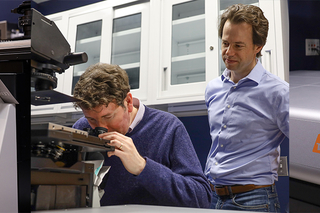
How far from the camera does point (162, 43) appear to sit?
1.52 meters

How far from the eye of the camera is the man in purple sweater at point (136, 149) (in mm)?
764

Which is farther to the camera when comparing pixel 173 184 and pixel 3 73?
pixel 173 184

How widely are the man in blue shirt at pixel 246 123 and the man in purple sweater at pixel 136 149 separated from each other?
7.0 inches

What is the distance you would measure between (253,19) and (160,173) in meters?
0.71

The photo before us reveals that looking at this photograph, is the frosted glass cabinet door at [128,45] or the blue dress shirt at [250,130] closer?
the blue dress shirt at [250,130]

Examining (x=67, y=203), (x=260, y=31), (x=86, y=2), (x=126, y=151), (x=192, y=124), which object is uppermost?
(x=86, y=2)

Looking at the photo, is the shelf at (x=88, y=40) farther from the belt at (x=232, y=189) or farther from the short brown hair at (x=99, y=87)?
the belt at (x=232, y=189)

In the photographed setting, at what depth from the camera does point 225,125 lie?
1109mm

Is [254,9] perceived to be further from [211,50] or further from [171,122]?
[171,122]

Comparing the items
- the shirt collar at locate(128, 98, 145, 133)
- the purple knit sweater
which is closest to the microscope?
the purple knit sweater

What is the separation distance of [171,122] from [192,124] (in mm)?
805

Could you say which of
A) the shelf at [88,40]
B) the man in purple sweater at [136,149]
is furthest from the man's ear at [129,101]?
the shelf at [88,40]

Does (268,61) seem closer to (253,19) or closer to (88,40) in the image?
(253,19)

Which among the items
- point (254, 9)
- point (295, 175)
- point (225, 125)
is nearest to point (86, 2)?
point (254, 9)
